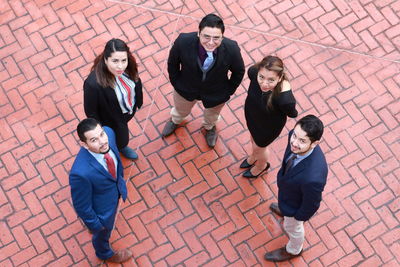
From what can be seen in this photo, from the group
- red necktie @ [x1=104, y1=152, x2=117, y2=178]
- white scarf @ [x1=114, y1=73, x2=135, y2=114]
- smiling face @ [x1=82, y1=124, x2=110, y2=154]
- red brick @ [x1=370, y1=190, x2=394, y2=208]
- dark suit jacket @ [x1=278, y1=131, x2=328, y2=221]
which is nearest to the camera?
smiling face @ [x1=82, y1=124, x2=110, y2=154]

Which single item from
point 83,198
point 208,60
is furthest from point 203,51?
point 83,198

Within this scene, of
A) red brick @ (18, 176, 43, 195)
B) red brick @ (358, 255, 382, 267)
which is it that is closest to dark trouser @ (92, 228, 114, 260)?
red brick @ (18, 176, 43, 195)

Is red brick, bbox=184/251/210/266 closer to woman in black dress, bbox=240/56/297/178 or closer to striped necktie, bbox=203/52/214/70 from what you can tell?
woman in black dress, bbox=240/56/297/178

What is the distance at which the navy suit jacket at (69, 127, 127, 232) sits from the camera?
13.1ft

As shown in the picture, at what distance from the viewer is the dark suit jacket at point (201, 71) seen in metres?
4.65

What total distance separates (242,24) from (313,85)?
119 centimetres

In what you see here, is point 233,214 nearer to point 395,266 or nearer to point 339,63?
point 395,266

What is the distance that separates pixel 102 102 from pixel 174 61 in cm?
76

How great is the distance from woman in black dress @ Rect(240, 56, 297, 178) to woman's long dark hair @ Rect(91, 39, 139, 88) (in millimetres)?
1036

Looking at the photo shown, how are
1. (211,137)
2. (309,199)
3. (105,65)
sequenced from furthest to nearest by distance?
(211,137) < (105,65) < (309,199)

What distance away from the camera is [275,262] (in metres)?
5.30

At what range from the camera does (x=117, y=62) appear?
4.31 meters

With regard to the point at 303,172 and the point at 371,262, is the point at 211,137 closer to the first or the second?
the point at 303,172

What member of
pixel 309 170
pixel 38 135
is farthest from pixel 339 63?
pixel 38 135
